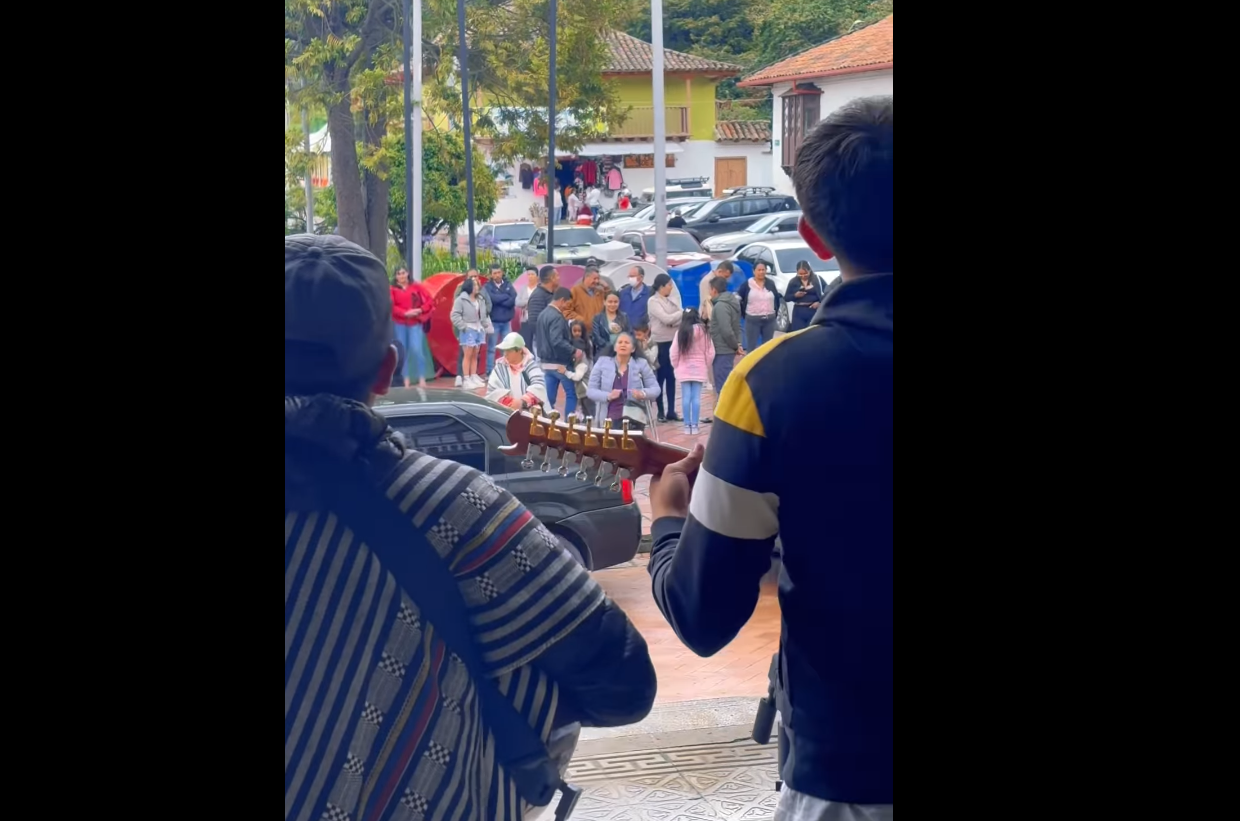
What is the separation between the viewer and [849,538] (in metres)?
1.48

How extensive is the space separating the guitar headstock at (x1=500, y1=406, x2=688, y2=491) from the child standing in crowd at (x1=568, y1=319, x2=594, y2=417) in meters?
7.06

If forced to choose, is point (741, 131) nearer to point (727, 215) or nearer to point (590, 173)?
point (727, 215)

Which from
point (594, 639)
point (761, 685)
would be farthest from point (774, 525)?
point (761, 685)

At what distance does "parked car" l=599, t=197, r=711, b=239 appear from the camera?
22.1 m

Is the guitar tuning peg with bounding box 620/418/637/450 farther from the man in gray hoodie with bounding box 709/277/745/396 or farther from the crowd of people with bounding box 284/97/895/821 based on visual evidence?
the man in gray hoodie with bounding box 709/277/745/396

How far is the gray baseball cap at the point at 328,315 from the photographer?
1.28 m

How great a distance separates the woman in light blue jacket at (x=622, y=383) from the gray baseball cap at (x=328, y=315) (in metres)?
7.62

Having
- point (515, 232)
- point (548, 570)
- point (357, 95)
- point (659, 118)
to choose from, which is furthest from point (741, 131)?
point (548, 570)

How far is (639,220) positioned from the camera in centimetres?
2270

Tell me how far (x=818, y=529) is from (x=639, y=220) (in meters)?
21.5

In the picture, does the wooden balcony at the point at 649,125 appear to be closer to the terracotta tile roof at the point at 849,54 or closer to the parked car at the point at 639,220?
the parked car at the point at 639,220

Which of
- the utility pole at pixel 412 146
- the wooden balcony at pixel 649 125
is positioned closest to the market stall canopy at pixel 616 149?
the wooden balcony at pixel 649 125

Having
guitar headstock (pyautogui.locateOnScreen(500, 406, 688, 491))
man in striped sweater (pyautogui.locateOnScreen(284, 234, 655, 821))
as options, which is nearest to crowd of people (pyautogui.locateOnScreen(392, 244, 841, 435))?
guitar headstock (pyautogui.locateOnScreen(500, 406, 688, 491))

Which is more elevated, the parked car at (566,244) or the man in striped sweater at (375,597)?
the parked car at (566,244)
